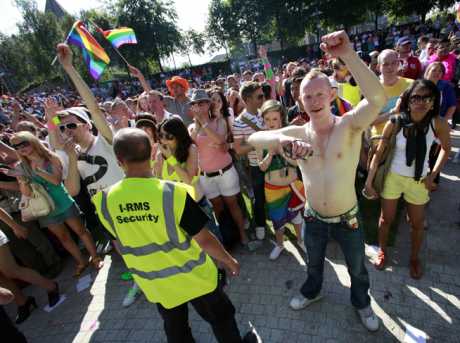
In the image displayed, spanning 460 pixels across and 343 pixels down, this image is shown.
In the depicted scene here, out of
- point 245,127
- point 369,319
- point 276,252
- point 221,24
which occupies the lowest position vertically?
point 276,252

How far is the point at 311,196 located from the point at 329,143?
1.65 feet

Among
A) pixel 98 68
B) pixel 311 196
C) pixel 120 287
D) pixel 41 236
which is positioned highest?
pixel 98 68

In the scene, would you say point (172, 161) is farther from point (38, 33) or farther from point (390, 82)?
point (38, 33)

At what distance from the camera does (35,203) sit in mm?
3615

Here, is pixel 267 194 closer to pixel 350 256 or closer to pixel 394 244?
pixel 350 256

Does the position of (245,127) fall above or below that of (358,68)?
below

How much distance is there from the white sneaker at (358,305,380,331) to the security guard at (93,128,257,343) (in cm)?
129

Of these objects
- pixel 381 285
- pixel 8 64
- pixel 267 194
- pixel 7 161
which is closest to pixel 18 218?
pixel 7 161

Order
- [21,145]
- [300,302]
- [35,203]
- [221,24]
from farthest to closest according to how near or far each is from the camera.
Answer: [221,24] < [35,203] < [21,145] < [300,302]

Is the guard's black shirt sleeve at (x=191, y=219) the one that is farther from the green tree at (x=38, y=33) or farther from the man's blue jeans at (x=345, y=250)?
the green tree at (x=38, y=33)

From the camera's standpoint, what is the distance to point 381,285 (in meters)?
2.98

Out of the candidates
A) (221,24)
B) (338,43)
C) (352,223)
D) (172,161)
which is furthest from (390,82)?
(221,24)

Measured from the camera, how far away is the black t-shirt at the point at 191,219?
5.91 ft

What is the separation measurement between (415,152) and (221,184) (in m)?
2.20
